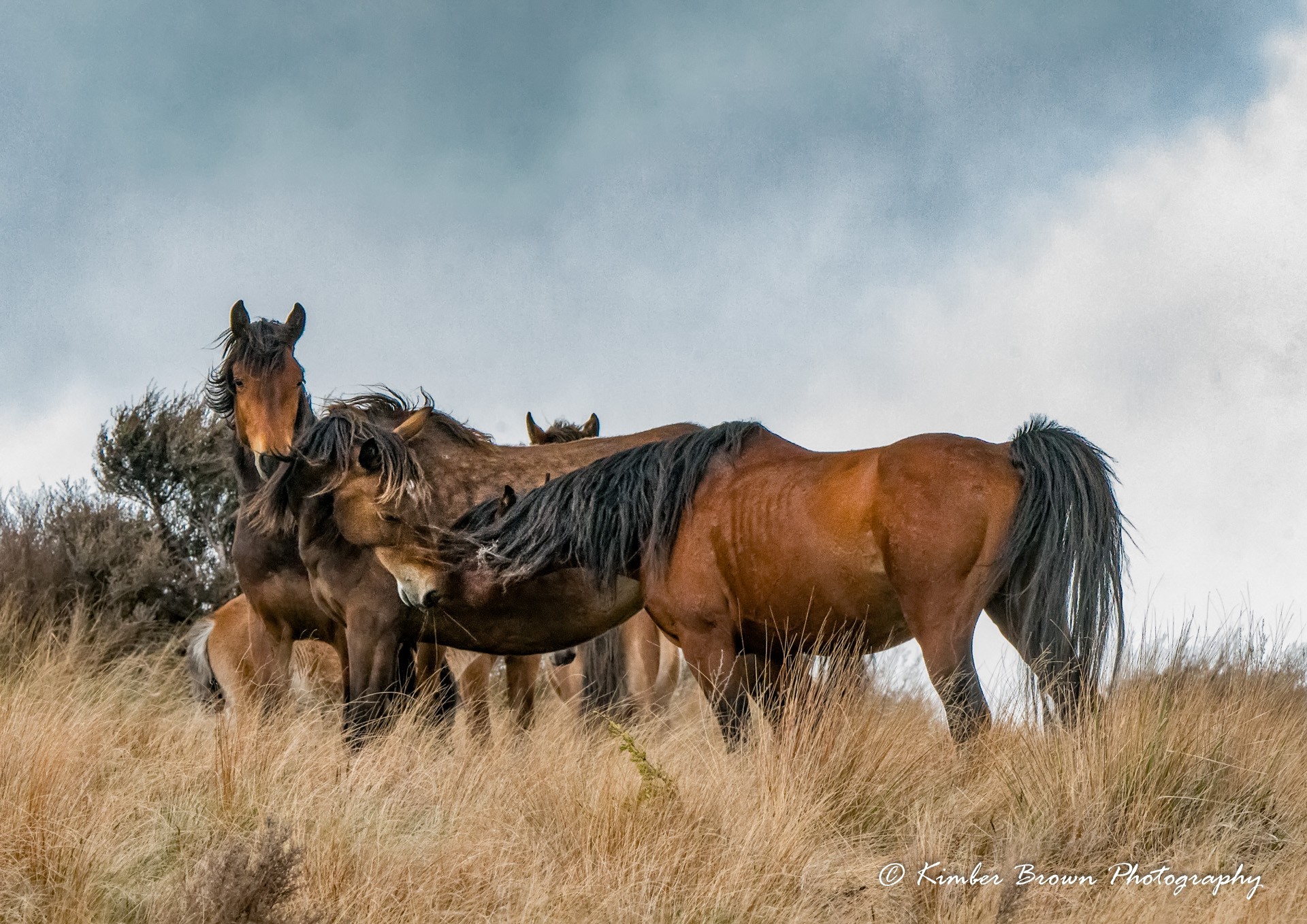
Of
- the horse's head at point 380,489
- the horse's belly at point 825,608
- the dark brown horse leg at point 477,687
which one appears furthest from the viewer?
the dark brown horse leg at point 477,687

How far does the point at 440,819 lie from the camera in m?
4.75

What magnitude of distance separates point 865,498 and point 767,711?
3.65 ft

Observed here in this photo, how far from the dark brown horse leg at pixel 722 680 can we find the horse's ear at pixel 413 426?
2.24 metres

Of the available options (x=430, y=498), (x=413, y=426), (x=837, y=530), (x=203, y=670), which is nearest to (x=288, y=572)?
→ (x=413, y=426)

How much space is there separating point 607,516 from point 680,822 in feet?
6.66

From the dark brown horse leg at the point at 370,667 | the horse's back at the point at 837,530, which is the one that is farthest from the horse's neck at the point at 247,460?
the horse's back at the point at 837,530

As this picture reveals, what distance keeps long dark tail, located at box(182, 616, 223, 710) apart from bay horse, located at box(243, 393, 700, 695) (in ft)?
8.59

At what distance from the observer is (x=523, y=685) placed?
25.8ft

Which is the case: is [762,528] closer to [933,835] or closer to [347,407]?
[933,835]

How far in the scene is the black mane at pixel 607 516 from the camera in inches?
235

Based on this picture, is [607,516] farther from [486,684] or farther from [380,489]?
[486,684]

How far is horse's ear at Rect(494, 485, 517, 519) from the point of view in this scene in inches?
253

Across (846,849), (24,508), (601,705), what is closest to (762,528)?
(846,849)

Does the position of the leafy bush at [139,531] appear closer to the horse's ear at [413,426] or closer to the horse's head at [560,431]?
the horse's head at [560,431]
